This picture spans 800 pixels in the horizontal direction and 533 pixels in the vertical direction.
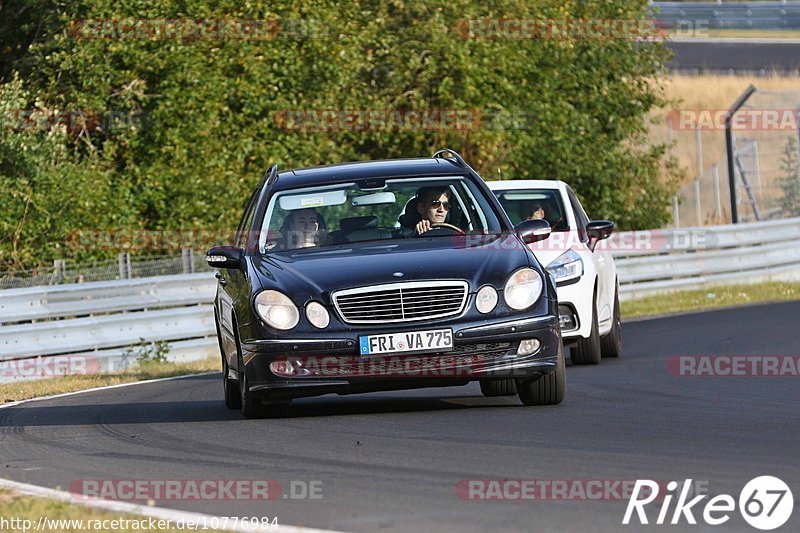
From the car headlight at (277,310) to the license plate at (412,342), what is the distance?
18.8 inches

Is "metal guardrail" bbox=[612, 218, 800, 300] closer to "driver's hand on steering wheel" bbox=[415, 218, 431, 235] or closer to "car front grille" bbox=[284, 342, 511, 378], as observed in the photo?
"driver's hand on steering wheel" bbox=[415, 218, 431, 235]

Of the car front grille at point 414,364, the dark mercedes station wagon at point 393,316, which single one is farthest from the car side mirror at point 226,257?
the car front grille at point 414,364

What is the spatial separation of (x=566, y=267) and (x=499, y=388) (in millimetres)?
2971

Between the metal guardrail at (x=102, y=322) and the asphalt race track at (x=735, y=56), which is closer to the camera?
the metal guardrail at (x=102, y=322)

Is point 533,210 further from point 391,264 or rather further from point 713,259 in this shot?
point 713,259

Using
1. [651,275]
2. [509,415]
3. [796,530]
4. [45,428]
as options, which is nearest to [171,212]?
[651,275]

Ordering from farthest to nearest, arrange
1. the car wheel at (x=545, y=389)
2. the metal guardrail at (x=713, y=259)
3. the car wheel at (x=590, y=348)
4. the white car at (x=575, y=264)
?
the metal guardrail at (x=713, y=259)
the car wheel at (x=590, y=348)
the white car at (x=575, y=264)
the car wheel at (x=545, y=389)

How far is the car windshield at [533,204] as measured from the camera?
1531 cm

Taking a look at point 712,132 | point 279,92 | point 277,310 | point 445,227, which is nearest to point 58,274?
point 279,92

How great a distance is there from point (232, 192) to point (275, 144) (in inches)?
50.1

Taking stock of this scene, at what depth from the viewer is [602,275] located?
14766 mm

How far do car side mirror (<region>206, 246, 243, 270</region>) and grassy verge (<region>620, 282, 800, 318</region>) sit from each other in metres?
12.9

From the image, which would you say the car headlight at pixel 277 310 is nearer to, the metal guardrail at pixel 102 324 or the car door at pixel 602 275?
the car door at pixel 602 275

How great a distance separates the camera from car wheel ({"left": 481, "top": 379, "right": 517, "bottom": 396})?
36.7 feet
